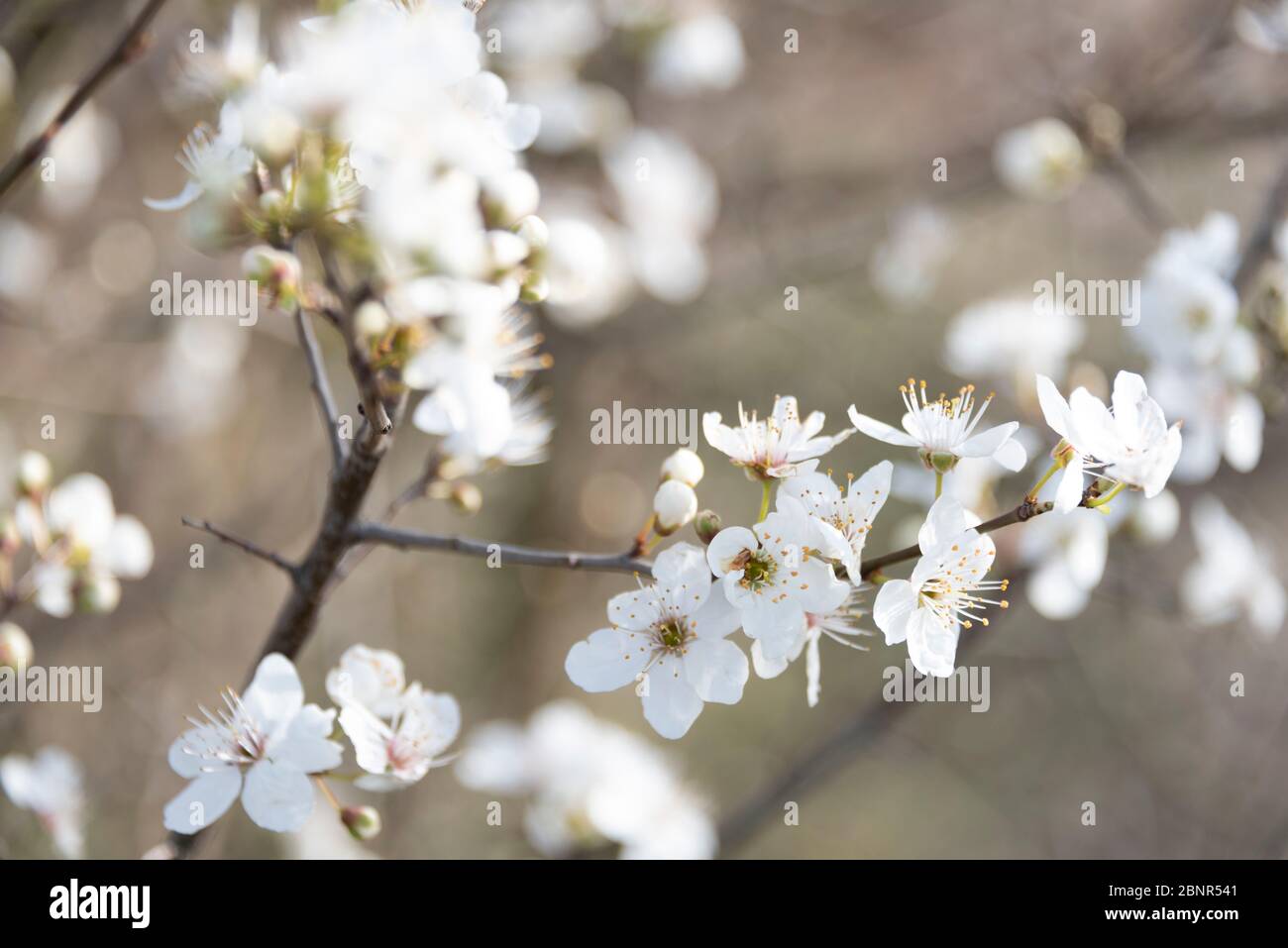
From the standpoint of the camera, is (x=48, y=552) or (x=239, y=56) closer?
(x=239, y=56)

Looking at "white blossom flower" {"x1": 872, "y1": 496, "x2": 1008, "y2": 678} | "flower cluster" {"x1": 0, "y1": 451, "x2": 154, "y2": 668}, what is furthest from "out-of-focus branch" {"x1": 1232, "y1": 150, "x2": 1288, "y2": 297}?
"flower cluster" {"x1": 0, "y1": 451, "x2": 154, "y2": 668}

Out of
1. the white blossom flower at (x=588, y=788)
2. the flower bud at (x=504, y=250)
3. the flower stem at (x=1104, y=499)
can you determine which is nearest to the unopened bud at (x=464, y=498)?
the flower bud at (x=504, y=250)

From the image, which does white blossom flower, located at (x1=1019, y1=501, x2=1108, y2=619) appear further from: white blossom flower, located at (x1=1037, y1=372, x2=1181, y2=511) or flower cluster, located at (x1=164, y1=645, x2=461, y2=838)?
flower cluster, located at (x1=164, y1=645, x2=461, y2=838)

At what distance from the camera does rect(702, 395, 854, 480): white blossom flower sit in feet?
3.85

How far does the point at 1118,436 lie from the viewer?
1.15 m

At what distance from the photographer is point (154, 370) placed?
3.02 meters

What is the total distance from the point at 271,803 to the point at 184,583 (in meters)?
2.10

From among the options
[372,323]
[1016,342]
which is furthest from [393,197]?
[1016,342]

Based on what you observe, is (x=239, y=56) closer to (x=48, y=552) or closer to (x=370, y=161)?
(x=370, y=161)

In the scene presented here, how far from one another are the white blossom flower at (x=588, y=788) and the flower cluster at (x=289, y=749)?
880mm

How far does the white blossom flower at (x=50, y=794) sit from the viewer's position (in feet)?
4.95
